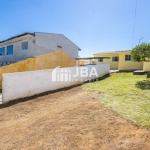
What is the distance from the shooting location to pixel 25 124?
5.63m

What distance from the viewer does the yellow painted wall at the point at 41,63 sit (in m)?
12.9

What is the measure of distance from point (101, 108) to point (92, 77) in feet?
31.2

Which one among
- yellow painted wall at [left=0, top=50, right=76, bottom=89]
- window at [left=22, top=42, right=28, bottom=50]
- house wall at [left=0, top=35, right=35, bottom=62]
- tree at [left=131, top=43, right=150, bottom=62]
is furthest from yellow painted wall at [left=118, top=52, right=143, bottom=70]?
window at [left=22, top=42, right=28, bottom=50]

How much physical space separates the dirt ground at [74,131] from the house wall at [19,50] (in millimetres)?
12695

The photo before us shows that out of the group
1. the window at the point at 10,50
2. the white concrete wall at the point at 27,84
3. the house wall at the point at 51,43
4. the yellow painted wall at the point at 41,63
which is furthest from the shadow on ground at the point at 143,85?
the window at the point at 10,50

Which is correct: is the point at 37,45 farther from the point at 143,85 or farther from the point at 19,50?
the point at 143,85

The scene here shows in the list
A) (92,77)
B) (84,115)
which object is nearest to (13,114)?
(84,115)

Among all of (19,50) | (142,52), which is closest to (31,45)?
(19,50)

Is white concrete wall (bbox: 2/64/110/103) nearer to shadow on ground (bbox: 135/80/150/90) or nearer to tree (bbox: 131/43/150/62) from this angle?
shadow on ground (bbox: 135/80/150/90)

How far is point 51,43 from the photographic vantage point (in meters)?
19.9

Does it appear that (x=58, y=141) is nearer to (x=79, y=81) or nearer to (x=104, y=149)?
(x=104, y=149)

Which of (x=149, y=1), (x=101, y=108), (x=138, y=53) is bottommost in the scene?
(x=101, y=108)

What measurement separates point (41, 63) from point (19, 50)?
6681 mm

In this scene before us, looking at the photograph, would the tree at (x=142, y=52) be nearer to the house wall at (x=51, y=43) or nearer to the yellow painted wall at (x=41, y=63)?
the yellow painted wall at (x=41, y=63)
